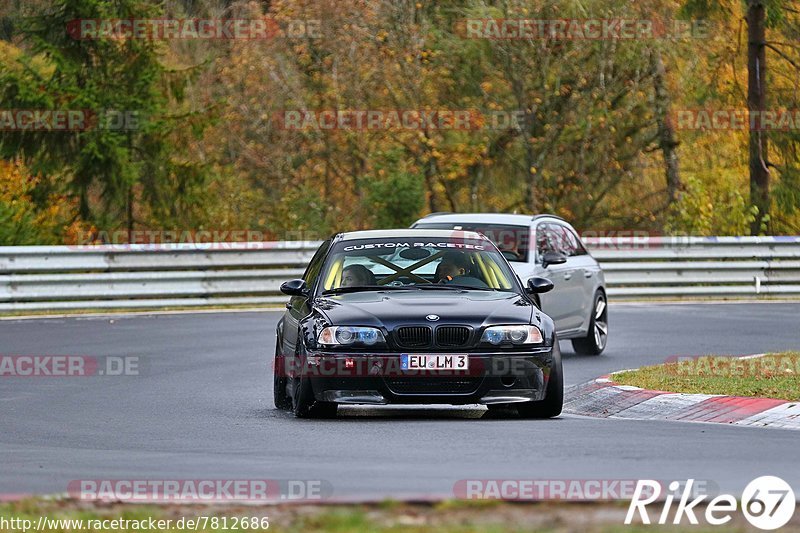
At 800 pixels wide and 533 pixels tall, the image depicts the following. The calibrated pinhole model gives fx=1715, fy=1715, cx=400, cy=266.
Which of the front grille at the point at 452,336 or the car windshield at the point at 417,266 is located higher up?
the car windshield at the point at 417,266

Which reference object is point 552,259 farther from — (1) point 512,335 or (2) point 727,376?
(1) point 512,335

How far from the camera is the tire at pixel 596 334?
1981 centimetres

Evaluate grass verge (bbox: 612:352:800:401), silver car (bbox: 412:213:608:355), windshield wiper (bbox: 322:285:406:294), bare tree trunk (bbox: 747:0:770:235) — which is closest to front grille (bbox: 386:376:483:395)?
windshield wiper (bbox: 322:285:406:294)

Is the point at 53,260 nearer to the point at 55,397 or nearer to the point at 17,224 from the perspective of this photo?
the point at 17,224

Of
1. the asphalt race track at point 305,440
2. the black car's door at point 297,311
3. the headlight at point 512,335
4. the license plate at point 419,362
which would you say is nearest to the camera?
the asphalt race track at point 305,440

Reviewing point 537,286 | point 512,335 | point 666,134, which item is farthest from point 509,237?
point 666,134

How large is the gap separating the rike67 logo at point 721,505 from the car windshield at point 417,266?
5.37 metres

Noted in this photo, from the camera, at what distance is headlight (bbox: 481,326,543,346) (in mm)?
12500

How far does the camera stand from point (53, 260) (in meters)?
26.3

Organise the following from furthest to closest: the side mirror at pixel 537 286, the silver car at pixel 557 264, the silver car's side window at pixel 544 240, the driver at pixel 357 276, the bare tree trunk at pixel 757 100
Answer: the bare tree trunk at pixel 757 100 → the silver car's side window at pixel 544 240 → the silver car at pixel 557 264 → the side mirror at pixel 537 286 → the driver at pixel 357 276

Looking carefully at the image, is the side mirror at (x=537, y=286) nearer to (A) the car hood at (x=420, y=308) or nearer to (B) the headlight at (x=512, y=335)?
(A) the car hood at (x=420, y=308)

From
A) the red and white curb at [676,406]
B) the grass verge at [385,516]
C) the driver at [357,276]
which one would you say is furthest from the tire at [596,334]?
the grass verge at [385,516]

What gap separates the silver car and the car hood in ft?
17.2

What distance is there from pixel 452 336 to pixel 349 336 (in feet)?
2.46
